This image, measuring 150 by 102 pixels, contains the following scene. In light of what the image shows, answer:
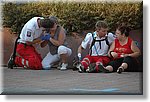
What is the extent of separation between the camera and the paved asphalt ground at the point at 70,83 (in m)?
9.70

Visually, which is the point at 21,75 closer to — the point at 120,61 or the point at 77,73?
the point at 77,73

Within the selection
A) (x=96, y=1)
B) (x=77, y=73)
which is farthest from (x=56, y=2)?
(x=77, y=73)

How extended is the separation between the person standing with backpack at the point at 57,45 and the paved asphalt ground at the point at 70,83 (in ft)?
0.75

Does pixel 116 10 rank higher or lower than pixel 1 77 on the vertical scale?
higher

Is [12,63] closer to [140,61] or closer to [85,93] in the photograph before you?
[85,93]

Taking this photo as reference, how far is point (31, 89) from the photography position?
9766mm

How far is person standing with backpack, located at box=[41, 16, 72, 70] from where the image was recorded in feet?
32.4

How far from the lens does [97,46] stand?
999 centimetres

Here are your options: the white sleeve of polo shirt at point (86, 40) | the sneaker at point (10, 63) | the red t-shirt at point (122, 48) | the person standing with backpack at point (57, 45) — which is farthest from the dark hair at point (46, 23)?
the red t-shirt at point (122, 48)

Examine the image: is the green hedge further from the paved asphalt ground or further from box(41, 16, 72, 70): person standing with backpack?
the paved asphalt ground

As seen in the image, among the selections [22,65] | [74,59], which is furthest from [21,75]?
[74,59]

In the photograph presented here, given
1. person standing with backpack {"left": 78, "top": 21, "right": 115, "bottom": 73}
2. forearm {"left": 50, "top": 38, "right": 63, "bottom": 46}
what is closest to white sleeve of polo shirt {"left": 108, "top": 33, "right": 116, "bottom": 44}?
person standing with backpack {"left": 78, "top": 21, "right": 115, "bottom": 73}

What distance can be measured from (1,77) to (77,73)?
1.33 meters

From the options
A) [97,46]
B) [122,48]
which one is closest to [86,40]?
[97,46]
